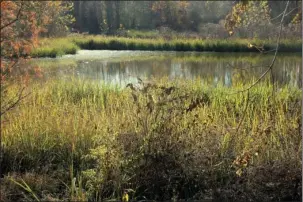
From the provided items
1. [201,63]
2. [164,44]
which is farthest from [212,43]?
[201,63]

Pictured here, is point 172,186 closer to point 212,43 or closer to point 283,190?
point 283,190

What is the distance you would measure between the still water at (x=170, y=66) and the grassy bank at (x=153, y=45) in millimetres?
1066

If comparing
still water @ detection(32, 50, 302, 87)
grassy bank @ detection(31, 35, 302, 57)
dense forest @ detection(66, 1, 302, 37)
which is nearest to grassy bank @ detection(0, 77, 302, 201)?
still water @ detection(32, 50, 302, 87)

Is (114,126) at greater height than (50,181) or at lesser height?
greater

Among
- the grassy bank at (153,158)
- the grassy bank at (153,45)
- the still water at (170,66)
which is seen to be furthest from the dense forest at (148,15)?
the grassy bank at (153,158)

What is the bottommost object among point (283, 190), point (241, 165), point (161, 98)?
point (283, 190)

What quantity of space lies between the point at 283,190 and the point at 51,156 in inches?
83.9

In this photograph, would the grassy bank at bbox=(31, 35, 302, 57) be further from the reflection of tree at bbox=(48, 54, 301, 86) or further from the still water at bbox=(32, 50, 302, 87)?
the reflection of tree at bbox=(48, 54, 301, 86)

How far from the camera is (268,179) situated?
3.77 m

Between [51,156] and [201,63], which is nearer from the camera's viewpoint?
[51,156]

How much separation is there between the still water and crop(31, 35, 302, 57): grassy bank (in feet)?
3.50

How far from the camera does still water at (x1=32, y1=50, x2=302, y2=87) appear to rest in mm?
11836

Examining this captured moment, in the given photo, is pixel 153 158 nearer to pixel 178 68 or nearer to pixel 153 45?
pixel 178 68

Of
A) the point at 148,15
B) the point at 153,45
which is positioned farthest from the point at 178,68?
the point at 148,15
